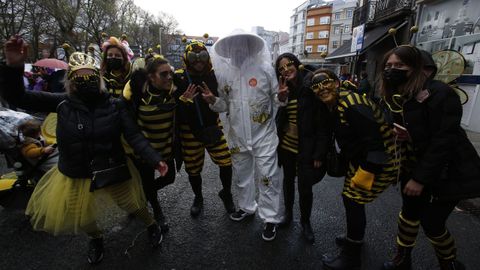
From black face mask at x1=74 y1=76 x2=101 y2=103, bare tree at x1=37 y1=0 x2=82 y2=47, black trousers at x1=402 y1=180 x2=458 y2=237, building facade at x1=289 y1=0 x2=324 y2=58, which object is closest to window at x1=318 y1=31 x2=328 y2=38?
building facade at x1=289 y1=0 x2=324 y2=58

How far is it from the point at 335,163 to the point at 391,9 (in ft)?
42.2

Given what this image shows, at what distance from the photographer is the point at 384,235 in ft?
9.48

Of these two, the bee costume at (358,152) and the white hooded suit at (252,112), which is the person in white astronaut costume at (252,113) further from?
the bee costume at (358,152)

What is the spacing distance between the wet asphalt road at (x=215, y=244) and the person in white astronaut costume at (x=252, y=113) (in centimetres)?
31

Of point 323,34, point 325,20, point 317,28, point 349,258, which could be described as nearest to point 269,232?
point 349,258

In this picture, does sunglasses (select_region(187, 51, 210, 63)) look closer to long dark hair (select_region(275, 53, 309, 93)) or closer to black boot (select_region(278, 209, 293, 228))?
long dark hair (select_region(275, 53, 309, 93))

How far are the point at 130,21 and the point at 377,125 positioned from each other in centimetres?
3413

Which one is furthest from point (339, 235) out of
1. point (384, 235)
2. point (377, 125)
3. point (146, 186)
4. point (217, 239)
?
point (146, 186)

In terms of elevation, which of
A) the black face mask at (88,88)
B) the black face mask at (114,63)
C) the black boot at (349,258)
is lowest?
the black boot at (349,258)

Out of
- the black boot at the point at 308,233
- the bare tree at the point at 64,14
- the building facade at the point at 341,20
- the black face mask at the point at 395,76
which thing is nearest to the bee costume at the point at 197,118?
the black boot at the point at 308,233

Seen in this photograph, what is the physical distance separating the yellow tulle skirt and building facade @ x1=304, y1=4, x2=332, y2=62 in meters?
64.7

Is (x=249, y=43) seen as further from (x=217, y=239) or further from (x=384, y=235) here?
(x=384, y=235)

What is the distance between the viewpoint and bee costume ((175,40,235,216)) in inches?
108

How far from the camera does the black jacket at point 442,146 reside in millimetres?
1749
